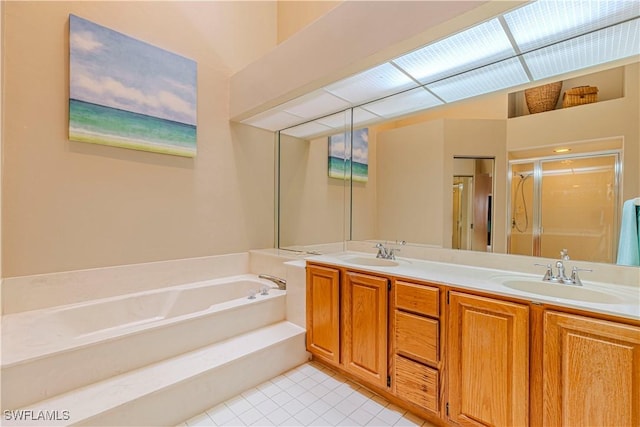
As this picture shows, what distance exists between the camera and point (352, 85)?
2262 mm

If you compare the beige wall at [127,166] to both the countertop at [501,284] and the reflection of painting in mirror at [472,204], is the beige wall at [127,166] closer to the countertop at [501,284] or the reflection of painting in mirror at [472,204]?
the countertop at [501,284]

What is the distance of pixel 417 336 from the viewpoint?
1587mm

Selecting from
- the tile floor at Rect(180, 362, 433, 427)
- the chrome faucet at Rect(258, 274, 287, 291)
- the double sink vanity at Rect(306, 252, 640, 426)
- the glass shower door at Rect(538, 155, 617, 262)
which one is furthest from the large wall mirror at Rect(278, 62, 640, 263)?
the tile floor at Rect(180, 362, 433, 427)

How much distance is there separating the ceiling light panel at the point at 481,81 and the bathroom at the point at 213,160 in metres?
0.07

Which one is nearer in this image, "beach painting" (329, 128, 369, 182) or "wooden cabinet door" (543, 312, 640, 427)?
"wooden cabinet door" (543, 312, 640, 427)

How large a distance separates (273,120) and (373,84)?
1.32 metres

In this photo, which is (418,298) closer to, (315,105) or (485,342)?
(485,342)

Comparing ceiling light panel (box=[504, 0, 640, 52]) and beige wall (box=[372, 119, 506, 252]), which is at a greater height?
ceiling light panel (box=[504, 0, 640, 52])

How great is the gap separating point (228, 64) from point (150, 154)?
4.45 ft

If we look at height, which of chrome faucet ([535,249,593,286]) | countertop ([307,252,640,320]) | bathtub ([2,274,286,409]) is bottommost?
bathtub ([2,274,286,409])

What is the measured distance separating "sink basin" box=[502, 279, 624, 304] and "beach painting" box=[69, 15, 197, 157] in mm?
2829

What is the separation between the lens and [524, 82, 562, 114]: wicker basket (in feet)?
5.90

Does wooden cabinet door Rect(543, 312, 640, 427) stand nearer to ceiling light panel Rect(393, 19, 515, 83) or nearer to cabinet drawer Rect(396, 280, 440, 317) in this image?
cabinet drawer Rect(396, 280, 440, 317)

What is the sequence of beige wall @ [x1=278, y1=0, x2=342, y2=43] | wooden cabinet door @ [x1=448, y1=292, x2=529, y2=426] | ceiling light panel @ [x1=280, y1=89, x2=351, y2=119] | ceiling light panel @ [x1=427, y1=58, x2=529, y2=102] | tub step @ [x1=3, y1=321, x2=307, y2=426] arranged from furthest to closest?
beige wall @ [x1=278, y1=0, x2=342, y2=43], ceiling light panel @ [x1=280, y1=89, x2=351, y2=119], ceiling light panel @ [x1=427, y1=58, x2=529, y2=102], tub step @ [x1=3, y1=321, x2=307, y2=426], wooden cabinet door @ [x1=448, y1=292, x2=529, y2=426]
